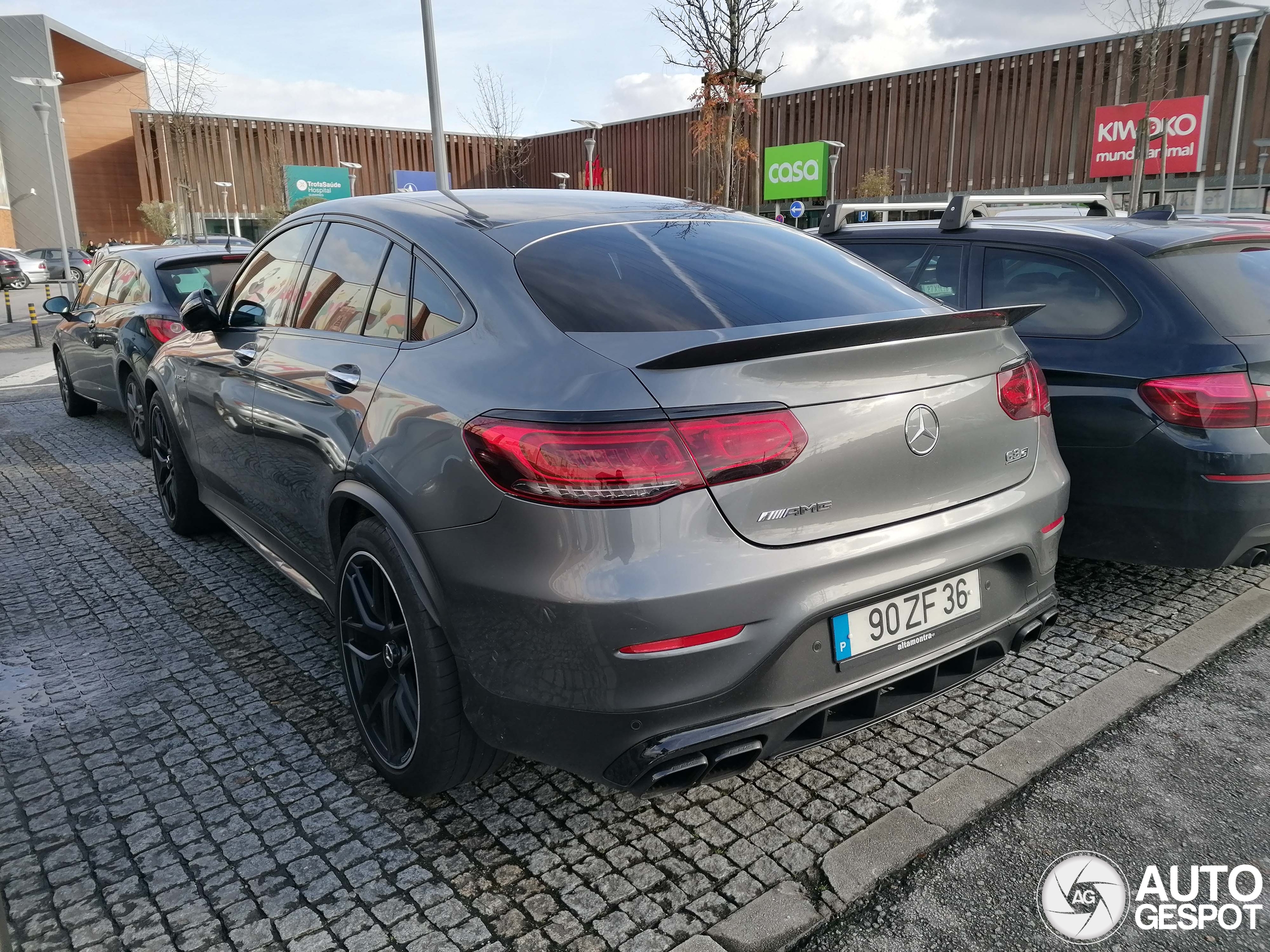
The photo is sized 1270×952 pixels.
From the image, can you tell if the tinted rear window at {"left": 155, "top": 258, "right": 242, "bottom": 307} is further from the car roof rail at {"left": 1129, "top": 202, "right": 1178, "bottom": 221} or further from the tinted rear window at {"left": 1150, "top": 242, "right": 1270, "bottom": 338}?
the tinted rear window at {"left": 1150, "top": 242, "right": 1270, "bottom": 338}

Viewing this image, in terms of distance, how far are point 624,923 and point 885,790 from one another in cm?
96

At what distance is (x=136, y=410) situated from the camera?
24.2 ft

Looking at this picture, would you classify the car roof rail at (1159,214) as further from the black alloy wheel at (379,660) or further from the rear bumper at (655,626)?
the black alloy wheel at (379,660)

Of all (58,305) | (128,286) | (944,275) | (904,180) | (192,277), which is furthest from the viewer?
(904,180)

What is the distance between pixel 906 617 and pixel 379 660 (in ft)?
4.98

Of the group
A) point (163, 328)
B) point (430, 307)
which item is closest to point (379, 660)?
point (430, 307)

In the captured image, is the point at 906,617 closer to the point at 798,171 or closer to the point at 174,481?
the point at 174,481

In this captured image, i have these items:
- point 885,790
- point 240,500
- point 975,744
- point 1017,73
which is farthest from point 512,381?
point 1017,73

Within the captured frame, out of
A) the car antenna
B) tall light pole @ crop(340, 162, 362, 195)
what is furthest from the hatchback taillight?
tall light pole @ crop(340, 162, 362, 195)

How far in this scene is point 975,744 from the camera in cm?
307

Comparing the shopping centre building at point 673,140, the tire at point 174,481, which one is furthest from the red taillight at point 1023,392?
the shopping centre building at point 673,140

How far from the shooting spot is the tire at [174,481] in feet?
16.5

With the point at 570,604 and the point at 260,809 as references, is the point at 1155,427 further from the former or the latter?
the point at 260,809

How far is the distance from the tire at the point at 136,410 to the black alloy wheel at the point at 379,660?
16.1 feet
